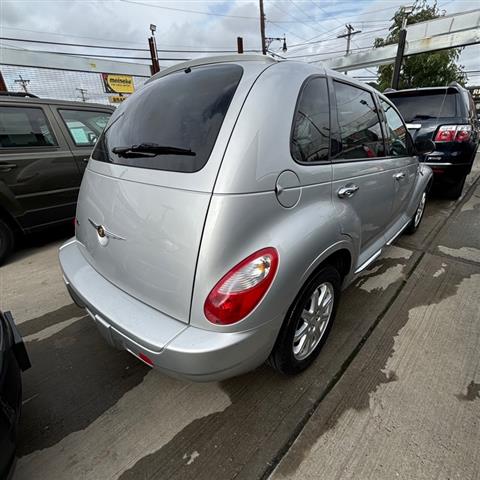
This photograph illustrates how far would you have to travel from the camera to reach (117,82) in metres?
13.9

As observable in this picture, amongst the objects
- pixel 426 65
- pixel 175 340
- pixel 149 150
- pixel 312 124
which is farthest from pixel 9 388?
pixel 426 65

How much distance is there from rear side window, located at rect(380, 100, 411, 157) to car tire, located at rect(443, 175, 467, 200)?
2.57 meters

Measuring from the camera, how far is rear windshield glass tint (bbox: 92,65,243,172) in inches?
50.4

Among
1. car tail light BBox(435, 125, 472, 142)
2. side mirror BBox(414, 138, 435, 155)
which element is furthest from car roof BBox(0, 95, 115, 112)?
car tail light BBox(435, 125, 472, 142)

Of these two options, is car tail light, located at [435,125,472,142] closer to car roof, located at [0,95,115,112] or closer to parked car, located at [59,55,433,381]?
parked car, located at [59,55,433,381]

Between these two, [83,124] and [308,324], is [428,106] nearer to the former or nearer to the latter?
[308,324]

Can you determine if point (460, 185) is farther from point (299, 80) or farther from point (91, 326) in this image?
point (91, 326)

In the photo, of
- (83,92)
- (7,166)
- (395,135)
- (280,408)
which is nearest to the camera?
(280,408)

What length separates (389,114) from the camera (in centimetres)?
265

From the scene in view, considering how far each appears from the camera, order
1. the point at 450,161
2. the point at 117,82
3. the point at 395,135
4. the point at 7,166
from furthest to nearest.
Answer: the point at 117,82 → the point at 450,161 → the point at 7,166 → the point at 395,135

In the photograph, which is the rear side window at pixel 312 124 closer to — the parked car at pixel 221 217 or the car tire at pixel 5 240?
the parked car at pixel 221 217

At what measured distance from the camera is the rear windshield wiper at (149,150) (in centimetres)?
131

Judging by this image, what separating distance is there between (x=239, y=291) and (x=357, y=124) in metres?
1.53

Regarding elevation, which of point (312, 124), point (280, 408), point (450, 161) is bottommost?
point (280, 408)
